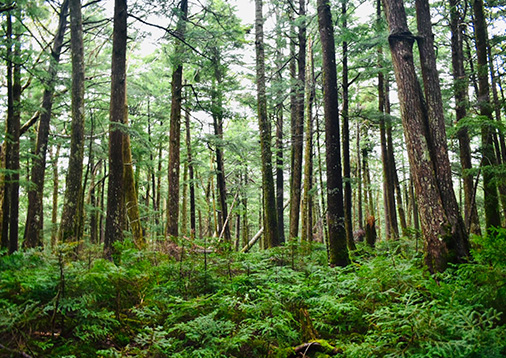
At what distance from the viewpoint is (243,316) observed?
411cm

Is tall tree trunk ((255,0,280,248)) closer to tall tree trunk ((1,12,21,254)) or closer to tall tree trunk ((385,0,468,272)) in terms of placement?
tall tree trunk ((385,0,468,272))

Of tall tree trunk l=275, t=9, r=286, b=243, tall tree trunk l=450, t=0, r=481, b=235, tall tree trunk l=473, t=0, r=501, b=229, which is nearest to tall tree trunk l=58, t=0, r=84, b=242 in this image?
tall tree trunk l=275, t=9, r=286, b=243

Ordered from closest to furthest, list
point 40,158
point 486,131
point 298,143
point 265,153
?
point 486,131 < point 265,153 < point 40,158 < point 298,143

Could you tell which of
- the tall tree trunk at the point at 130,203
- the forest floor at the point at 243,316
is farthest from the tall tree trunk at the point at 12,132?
the forest floor at the point at 243,316

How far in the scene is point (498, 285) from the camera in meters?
3.06

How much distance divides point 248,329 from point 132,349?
1281 millimetres

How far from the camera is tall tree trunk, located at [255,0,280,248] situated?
1116 cm

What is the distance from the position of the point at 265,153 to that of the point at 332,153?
3.66 m

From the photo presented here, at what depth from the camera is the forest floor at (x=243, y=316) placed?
2715 mm

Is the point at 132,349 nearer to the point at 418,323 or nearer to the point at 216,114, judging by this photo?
the point at 418,323

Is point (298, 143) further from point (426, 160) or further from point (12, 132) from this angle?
point (12, 132)

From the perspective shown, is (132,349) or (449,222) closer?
(132,349)

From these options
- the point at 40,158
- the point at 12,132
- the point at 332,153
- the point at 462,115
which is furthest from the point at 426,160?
the point at 40,158

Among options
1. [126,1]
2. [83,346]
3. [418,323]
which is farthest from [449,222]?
[126,1]
